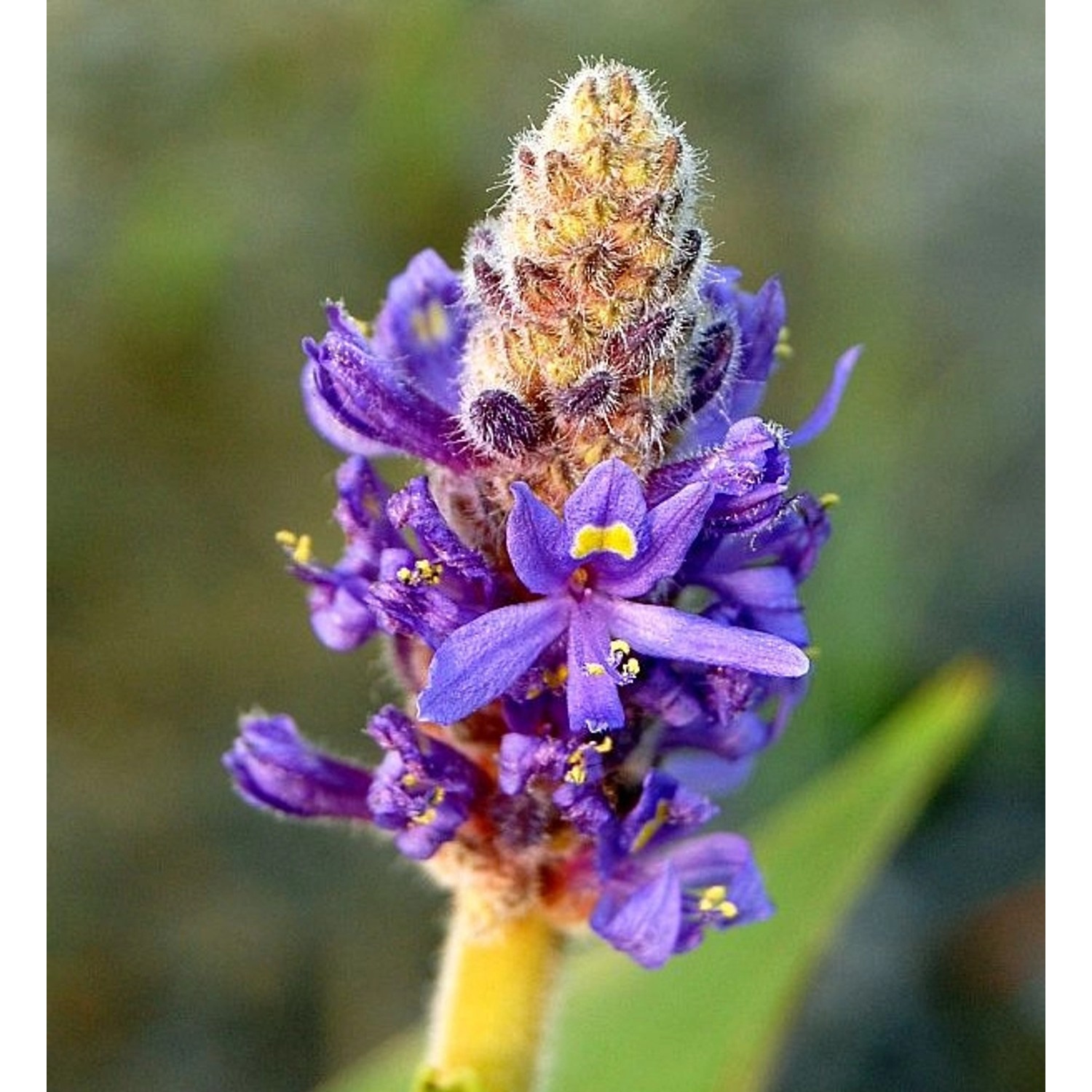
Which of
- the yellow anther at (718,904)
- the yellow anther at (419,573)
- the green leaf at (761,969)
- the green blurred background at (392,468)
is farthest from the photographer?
the green blurred background at (392,468)

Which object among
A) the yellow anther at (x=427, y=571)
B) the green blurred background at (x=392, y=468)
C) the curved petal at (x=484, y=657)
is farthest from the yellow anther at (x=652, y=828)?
the green blurred background at (x=392, y=468)

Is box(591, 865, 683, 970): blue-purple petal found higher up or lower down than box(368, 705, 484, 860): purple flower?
lower down

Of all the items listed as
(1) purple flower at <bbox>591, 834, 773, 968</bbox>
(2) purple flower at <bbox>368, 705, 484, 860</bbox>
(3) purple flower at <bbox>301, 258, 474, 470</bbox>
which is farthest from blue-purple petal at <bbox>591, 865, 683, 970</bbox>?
(3) purple flower at <bbox>301, 258, 474, 470</bbox>

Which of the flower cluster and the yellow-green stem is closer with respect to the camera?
the flower cluster

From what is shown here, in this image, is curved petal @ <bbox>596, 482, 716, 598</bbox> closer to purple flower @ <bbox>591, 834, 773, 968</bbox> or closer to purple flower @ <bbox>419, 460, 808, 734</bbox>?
purple flower @ <bbox>419, 460, 808, 734</bbox>

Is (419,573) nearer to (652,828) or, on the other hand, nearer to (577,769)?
(577,769)

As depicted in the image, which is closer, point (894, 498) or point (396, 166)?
point (894, 498)

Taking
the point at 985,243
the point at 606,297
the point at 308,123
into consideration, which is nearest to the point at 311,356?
the point at 606,297

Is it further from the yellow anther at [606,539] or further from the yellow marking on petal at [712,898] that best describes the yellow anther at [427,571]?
the yellow marking on petal at [712,898]
